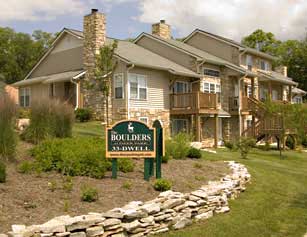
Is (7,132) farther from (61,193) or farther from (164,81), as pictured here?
(164,81)

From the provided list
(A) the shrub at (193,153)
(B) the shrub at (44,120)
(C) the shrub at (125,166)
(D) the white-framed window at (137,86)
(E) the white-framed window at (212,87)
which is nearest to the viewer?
(C) the shrub at (125,166)

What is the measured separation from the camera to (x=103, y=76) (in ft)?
63.0

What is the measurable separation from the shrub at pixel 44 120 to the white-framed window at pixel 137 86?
36.0ft

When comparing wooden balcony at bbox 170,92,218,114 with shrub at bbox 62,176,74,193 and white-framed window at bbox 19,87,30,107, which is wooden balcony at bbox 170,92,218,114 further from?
shrub at bbox 62,176,74,193

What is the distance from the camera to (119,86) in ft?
77.0

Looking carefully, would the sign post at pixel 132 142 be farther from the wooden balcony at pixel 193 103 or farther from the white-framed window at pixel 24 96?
the white-framed window at pixel 24 96

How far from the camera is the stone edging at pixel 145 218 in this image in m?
6.09

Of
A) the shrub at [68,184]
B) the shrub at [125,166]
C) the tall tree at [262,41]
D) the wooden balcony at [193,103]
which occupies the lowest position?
the shrub at [68,184]

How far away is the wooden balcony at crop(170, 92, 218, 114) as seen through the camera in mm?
24359

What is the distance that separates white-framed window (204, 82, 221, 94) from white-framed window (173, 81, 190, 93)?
1.32 metres

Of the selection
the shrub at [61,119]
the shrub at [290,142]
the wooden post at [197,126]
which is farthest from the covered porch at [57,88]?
the shrub at [290,142]

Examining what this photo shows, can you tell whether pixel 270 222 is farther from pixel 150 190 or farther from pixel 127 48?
pixel 127 48

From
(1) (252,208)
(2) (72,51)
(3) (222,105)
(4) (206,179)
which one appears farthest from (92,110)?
(1) (252,208)

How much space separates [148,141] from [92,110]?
14946mm
